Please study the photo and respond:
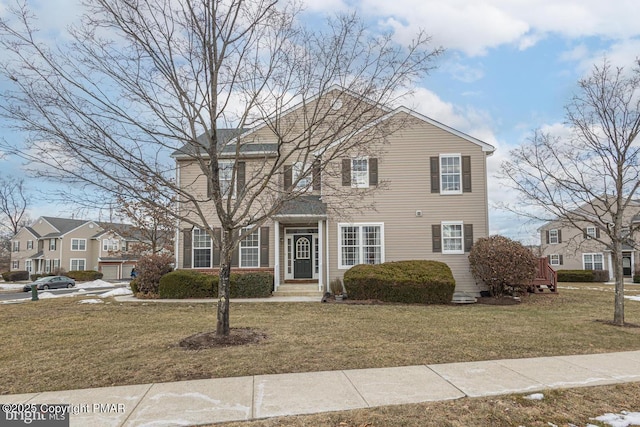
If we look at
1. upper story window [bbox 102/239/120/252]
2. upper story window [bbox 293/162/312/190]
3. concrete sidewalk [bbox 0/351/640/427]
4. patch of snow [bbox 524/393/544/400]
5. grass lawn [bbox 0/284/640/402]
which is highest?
upper story window [bbox 293/162/312/190]

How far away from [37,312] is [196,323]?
21.7ft

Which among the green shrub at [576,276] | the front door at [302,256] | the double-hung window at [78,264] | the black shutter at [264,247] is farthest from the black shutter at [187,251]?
the double-hung window at [78,264]

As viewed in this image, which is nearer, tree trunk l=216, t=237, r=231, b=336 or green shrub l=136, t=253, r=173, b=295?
tree trunk l=216, t=237, r=231, b=336

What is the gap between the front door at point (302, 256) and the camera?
1695 cm

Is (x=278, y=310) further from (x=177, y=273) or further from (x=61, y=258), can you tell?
(x=61, y=258)

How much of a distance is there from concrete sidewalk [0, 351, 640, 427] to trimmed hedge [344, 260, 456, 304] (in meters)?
7.60

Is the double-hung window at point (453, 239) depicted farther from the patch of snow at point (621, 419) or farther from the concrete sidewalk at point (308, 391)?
the patch of snow at point (621, 419)

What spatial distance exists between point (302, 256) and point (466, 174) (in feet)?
23.7

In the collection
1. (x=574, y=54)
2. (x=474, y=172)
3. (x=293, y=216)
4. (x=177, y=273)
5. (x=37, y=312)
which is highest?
(x=574, y=54)

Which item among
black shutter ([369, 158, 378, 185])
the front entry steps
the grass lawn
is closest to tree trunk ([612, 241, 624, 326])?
the grass lawn

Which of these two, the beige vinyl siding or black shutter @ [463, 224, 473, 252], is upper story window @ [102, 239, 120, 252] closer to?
the beige vinyl siding

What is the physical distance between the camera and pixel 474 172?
15.7m

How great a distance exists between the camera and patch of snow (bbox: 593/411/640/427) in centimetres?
386

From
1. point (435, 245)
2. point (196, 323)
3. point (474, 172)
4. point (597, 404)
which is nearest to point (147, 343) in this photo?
point (196, 323)
